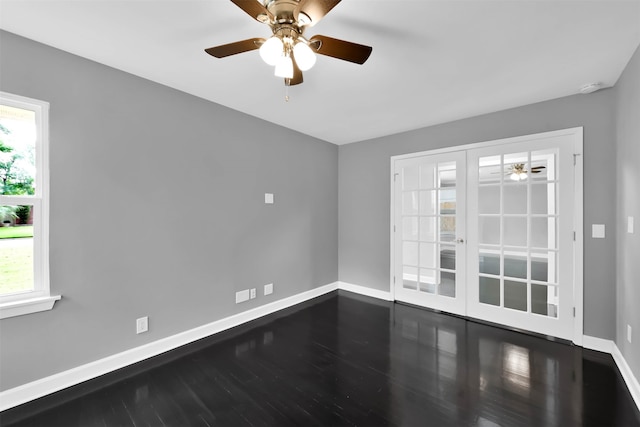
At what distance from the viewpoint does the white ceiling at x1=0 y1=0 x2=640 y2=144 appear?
1.61 m

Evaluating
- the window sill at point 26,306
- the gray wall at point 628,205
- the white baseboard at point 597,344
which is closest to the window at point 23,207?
the window sill at point 26,306

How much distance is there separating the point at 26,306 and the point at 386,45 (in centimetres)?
308

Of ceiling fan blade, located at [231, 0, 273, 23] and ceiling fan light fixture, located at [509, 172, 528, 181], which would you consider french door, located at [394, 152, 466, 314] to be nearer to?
ceiling fan light fixture, located at [509, 172, 528, 181]

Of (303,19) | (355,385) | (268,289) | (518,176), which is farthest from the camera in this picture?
(268,289)

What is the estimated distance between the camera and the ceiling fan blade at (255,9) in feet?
4.19

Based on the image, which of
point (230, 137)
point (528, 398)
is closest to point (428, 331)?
point (528, 398)

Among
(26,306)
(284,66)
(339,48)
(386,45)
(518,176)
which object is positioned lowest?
(26,306)

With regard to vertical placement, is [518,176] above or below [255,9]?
below

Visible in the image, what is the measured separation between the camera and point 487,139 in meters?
3.21

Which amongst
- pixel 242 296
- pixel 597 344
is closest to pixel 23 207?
pixel 242 296

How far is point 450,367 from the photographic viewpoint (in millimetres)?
2303

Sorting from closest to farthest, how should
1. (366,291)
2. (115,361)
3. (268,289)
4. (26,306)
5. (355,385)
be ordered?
1. (26,306)
2. (355,385)
3. (115,361)
4. (268,289)
5. (366,291)

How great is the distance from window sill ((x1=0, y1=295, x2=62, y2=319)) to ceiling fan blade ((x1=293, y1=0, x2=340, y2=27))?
97.6 inches

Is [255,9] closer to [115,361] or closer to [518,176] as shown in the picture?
[115,361]
